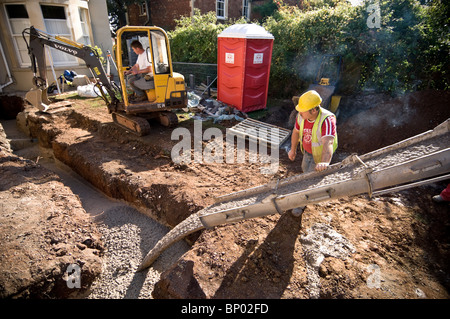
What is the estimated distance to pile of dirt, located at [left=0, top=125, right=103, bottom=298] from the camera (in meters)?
3.02

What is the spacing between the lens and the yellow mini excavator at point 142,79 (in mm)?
6211

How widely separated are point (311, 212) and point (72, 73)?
12.5m

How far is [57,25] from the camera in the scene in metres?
11.4

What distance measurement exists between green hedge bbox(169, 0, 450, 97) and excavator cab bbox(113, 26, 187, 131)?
4.35 metres

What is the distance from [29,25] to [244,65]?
34.2ft

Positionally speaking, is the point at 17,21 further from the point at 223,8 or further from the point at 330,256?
the point at 330,256

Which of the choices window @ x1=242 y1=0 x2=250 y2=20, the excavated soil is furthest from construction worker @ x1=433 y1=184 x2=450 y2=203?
window @ x1=242 y1=0 x2=250 y2=20

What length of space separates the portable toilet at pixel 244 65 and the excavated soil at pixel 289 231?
2.99 m

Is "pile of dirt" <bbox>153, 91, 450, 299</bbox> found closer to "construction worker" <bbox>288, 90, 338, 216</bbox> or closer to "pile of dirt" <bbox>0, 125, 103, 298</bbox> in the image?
"construction worker" <bbox>288, 90, 338, 216</bbox>
